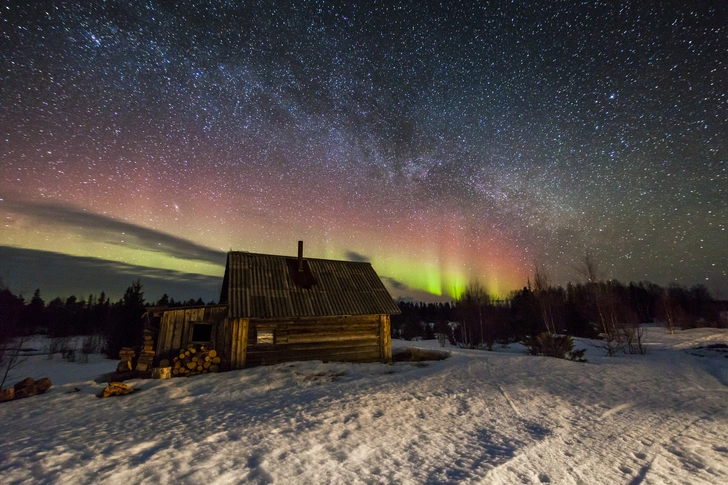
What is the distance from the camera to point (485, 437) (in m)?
6.72

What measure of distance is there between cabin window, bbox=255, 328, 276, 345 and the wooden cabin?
46 millimetres

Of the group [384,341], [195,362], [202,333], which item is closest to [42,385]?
[195,362]

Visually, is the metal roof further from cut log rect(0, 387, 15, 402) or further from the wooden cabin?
cut log rect(0, 387, 15, 402)

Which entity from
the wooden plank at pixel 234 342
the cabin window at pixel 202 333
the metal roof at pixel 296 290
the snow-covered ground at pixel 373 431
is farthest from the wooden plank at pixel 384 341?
the cabin window at pixel 202 333

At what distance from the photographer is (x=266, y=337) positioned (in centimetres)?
1527

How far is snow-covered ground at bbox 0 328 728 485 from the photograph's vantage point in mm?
5059

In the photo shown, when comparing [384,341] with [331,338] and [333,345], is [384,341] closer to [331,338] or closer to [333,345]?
[333,345]

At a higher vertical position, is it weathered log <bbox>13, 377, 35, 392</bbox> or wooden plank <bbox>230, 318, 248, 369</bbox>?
wooden plank <bbox>230, 318, 248, 369</bbox>

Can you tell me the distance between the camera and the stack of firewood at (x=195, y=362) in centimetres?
1342

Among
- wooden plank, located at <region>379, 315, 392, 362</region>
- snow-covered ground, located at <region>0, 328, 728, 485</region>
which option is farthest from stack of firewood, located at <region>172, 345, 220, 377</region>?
wooden plank, located at <region>379, 315, 392, 362</region>

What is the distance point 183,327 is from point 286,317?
4481mm

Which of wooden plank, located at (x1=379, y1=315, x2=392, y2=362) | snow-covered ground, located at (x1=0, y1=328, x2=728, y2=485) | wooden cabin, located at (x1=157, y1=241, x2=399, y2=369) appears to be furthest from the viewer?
wooden plank, located at (x1=379, y1=315, x2=392, y2=362)

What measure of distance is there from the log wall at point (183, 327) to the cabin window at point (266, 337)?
1.61m

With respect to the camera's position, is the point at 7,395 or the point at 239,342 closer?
the point at 7,395
